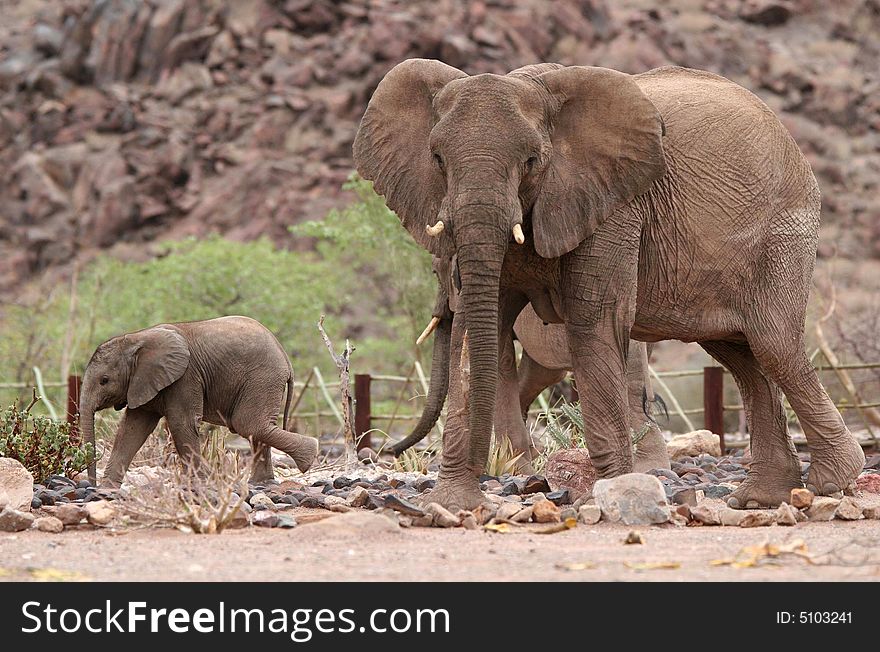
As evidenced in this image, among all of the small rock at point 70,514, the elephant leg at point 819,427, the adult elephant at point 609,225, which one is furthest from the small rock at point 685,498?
the small rock at point 70,514

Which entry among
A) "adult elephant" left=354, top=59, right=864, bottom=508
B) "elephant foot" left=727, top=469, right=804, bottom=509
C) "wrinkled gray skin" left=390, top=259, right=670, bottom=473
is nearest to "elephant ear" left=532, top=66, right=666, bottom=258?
"adult elephant" left=354, top=59, right=864, bottom=508

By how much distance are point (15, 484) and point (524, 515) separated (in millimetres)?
2992

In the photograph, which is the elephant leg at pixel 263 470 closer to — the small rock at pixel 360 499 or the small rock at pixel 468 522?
the small rock at pixel 360 499

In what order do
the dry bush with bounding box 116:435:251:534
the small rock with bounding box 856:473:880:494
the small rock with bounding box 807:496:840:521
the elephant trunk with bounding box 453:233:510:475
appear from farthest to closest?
the small rock with bounding box 856:473:880:494 < the small rock with bounding box 807:496:840:521 < the elephant trunk with bounding box 453:233:510:475 < the dry bush with bounding box 116:435:251:534

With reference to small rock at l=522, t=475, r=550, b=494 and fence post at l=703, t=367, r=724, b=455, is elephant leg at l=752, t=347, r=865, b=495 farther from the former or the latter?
fence post at l=703, t=367, r=724, b=455

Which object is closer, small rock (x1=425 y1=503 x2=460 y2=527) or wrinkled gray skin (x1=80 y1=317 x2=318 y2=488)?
small rock (x1=425 y1=503 x2=460 y2=527)

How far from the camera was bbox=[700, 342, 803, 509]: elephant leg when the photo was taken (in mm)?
8469

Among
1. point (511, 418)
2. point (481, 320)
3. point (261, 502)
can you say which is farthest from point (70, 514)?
point (511, 418)

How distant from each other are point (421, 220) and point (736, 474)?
175 inches

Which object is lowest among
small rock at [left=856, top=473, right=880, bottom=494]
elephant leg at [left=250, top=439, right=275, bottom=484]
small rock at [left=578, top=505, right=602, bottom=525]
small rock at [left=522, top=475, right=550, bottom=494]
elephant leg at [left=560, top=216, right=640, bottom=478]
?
elephant leg at [left=250, top=439, right=275, bottom=484]

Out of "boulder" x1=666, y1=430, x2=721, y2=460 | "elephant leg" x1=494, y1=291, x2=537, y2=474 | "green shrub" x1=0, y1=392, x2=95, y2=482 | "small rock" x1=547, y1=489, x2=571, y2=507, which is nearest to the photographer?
"small rock" x1=547, y1=489, x2=571, y2=507

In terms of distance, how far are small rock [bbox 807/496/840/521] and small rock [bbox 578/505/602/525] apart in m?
1.27

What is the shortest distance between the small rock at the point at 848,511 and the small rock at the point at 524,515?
1.72 metres
